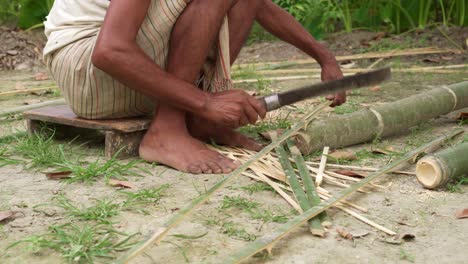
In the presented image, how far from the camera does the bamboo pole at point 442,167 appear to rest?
2.23 m

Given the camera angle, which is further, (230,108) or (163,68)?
(163,68)

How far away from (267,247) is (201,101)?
2.78ft

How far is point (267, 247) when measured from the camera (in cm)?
174

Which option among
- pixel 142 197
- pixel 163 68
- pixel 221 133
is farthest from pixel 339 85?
pixel 142 197

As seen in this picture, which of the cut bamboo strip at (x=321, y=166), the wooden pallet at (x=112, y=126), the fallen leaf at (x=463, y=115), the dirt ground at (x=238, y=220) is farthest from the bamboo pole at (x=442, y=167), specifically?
the wooden pallet at (x=112, y=126)

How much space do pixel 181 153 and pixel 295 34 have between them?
0.86m

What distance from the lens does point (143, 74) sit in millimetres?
2375

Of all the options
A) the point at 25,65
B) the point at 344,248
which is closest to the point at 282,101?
the point at 344,248

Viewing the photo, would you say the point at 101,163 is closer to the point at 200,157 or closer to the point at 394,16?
the point at 200,157

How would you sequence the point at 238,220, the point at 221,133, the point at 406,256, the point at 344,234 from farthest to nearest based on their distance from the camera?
the point at 221,133 < the point at 238,220 < the point at 344,234 < the point at 406,256

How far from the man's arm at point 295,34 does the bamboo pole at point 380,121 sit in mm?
246

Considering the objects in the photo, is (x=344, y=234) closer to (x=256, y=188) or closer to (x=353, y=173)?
(x=256, y=188)

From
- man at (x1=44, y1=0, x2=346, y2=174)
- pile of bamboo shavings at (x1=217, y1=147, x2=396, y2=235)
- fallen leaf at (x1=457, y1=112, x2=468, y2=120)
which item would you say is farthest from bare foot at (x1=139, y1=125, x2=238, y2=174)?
fallen leaf at (x1=457, y1=112, x2=468, y2=120)

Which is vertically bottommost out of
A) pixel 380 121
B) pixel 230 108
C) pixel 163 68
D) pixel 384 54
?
pixel 384 54
